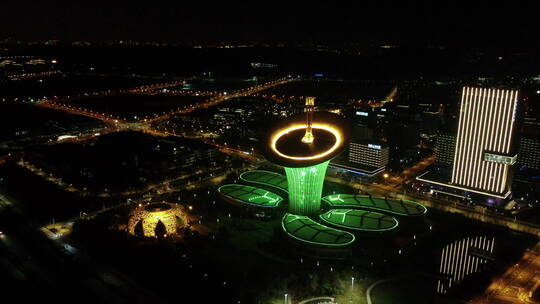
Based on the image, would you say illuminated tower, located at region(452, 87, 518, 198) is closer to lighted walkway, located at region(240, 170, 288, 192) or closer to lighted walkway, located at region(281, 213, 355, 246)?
lighted walkway, located at region(240, 170, 288, 192)

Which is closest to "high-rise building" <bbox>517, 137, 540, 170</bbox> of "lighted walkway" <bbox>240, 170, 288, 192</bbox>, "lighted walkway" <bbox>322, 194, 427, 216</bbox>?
"lighted walkway" <bbox>322, 194, 427, 216</bbox>

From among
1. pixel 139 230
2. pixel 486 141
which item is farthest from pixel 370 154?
pixel 139 230

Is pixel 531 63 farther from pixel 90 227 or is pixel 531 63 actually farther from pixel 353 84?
pixel 90 227

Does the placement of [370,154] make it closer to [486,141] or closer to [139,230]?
[486,141]

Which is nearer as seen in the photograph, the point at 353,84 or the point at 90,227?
the point at 90,227

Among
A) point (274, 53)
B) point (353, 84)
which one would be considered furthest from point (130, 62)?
point (353, 84)

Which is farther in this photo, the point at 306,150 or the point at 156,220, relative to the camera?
the point at 306,150

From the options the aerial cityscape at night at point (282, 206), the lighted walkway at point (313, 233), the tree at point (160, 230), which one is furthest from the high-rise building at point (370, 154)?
the tree at point (160, 230)
